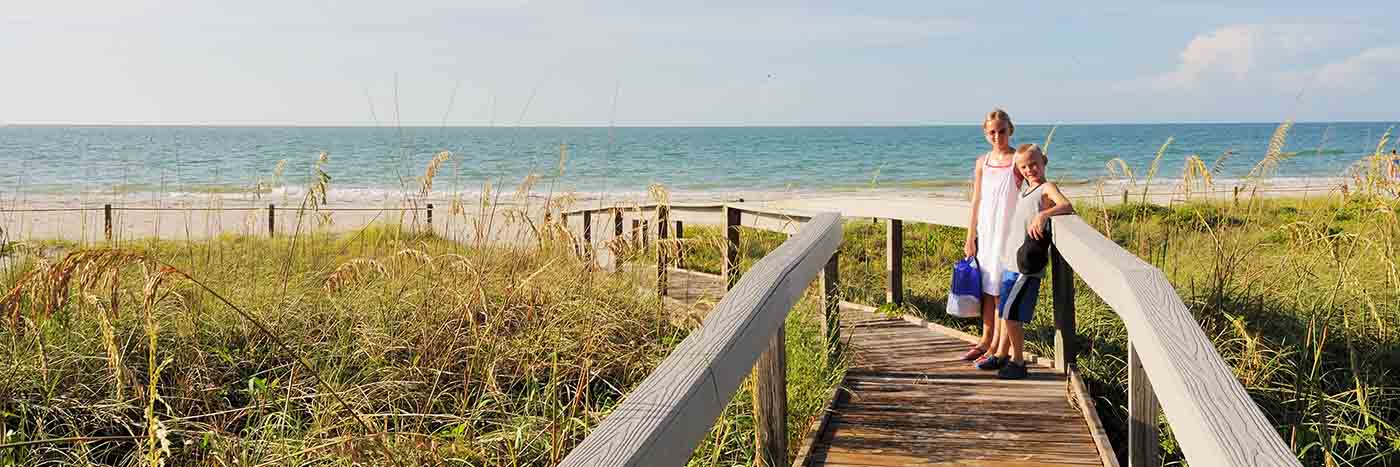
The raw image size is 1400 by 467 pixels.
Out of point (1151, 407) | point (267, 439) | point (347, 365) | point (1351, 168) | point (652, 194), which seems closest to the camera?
point (1151, 407)

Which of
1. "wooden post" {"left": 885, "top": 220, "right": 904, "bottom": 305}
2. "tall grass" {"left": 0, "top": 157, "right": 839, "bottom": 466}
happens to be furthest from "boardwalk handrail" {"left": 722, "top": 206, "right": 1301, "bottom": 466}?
"wooden post" {"left": 885, "top": 220, "right": 904, "bottom": 305}

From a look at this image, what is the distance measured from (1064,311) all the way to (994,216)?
55cm

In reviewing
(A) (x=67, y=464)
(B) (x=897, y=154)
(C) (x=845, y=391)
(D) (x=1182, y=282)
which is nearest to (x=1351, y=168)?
(D) (x=1182, y=282)

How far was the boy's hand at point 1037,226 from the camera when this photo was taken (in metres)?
4.99

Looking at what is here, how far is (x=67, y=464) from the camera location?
387 cm

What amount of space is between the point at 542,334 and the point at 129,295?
6.75ft

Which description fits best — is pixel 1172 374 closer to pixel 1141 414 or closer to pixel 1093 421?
pixel 1141 414

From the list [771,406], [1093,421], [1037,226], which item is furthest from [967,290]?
[771,406]

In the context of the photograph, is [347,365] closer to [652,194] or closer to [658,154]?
[652,194]

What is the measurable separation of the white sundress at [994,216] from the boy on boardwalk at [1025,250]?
40mm

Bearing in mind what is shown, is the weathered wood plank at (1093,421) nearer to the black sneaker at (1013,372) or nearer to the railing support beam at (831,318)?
the black sneaker at (1013,372)

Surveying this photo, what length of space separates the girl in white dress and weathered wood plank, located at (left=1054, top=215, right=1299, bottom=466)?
1489mm

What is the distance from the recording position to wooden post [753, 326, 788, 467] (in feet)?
11.2

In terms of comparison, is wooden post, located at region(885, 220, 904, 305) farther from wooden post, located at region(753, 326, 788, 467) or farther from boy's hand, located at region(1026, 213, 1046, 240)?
wooden post, located at region(753, 326, 788, 467)
